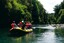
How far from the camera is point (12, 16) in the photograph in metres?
71.4

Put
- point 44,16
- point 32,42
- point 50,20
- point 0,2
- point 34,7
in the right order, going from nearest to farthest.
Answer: point 32,42 → point 0,2 → point 34,7 → point 44,16 → point 50,20

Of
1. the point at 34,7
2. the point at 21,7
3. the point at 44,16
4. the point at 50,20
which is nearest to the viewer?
the point at 21,7

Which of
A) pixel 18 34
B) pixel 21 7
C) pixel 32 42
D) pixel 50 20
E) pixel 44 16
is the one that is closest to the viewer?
pixel 32 42

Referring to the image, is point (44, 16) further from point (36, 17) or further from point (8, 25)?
point (8, 25)

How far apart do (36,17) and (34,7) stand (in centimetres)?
518

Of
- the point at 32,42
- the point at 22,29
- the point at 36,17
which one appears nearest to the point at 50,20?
the point at 36,17

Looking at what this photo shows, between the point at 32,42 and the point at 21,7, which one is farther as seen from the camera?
the point at 21,7

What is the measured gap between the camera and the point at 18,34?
4406 cm

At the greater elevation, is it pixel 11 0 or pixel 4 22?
pixel 11 0

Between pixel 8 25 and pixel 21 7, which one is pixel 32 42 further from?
pixel 21 7

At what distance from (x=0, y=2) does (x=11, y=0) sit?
331 centimetres

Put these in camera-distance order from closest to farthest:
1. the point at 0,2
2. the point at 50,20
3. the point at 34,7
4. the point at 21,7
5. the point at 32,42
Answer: the point at 32,42 → the point at 0,2 → the point at 21,7 → the point at 34,7 → the point at 50,20

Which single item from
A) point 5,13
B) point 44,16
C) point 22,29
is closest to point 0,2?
point 5,13

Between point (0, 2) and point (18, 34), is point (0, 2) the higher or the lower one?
the higher one
